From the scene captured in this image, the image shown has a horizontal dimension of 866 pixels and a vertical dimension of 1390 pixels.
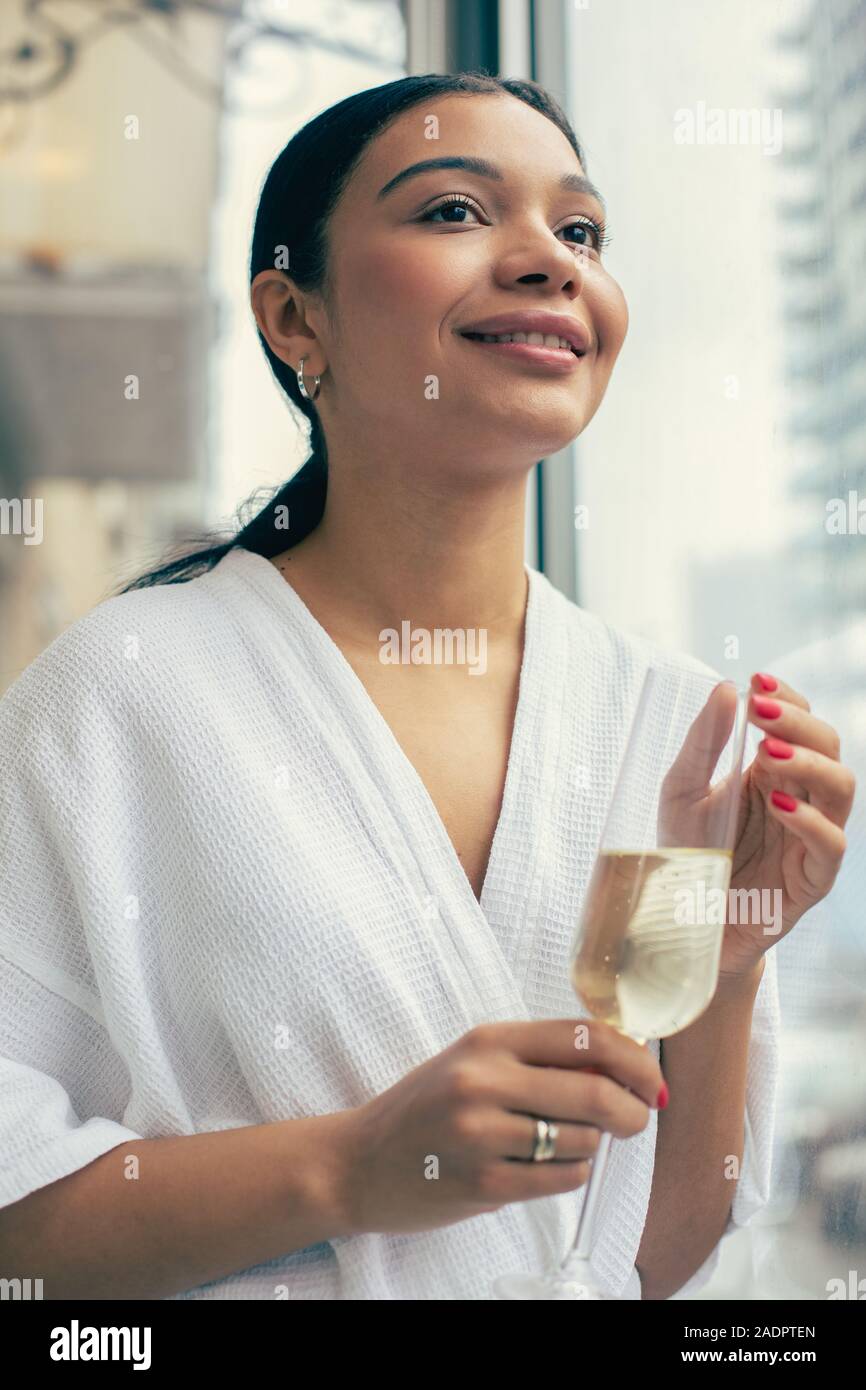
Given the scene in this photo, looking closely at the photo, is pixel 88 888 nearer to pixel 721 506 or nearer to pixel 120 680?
pixel 120 680

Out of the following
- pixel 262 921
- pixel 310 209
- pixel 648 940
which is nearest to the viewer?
pixel 648 940

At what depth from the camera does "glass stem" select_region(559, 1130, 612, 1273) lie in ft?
2.48

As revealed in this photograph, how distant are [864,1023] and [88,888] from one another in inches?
25.1

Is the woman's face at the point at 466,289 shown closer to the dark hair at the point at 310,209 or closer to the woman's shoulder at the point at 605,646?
the dark hair at the point at 310,209

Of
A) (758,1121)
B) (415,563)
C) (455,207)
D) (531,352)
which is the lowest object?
(758,1121)

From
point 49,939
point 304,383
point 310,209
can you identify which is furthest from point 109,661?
point 310,209

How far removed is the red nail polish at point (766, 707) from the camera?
858 mm

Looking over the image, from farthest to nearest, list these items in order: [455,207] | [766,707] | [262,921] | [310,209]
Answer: [310,209]
[455,207]
[262,921]
[766,707]

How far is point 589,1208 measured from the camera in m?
0.76

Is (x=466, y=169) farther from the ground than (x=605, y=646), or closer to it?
farther from the ground

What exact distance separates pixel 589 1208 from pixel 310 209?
882 mm

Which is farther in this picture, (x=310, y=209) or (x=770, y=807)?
(x=310, y=209)

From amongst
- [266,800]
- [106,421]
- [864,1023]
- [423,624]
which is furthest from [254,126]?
[864,1023]

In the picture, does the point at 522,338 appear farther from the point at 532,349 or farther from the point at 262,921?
the point at 262,921
